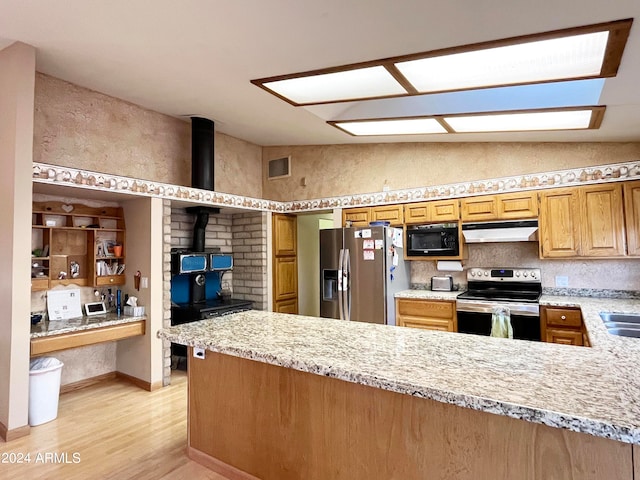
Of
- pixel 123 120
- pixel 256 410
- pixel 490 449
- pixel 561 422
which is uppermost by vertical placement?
pixel 123 120

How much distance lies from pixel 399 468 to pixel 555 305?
278 centimetres

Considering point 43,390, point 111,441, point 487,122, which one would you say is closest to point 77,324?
point 43,390

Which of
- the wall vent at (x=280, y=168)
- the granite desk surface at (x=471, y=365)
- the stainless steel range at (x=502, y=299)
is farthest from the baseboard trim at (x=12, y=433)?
the wall vent at (x=280, y=168)

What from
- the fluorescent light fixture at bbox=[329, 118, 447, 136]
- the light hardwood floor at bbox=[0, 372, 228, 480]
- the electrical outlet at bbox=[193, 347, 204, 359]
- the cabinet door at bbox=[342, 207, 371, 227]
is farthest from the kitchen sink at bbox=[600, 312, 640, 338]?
the light hardwood floor at bbox=[0, 372, 228, 480]

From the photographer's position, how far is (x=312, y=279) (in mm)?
6281

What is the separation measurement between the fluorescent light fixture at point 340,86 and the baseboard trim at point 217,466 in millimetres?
2725

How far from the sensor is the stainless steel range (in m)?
3.63

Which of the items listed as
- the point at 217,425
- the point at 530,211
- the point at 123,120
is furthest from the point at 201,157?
the point at 530,211

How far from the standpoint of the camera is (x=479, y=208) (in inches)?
166

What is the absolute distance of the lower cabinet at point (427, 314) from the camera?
4.09 m

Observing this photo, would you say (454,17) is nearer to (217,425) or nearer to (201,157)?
(217,425)

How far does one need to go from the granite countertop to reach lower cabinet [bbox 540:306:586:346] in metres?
4.09

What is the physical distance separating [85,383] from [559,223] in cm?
531

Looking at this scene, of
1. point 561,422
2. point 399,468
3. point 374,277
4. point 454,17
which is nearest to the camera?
point 561,422
